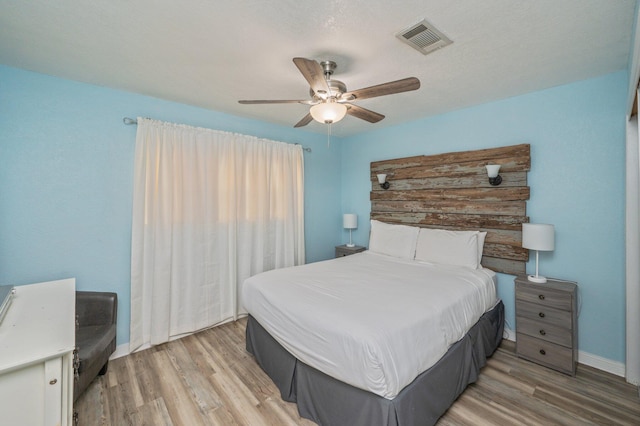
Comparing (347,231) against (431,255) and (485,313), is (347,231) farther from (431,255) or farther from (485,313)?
(485,313)

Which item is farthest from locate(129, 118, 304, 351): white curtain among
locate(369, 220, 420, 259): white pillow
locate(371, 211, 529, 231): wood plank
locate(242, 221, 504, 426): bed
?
locate(371, 211, 529, 231): wood plank

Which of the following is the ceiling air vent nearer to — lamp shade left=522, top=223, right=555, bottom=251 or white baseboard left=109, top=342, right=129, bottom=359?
lamp shade left=522, top=223, right=555, bottom=251

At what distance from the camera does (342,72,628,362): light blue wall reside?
2209 mm

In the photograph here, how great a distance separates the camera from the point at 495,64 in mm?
2088

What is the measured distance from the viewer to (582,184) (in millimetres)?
2363

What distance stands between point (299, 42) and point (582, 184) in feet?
9.00

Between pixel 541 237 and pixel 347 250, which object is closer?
pixel 541 237

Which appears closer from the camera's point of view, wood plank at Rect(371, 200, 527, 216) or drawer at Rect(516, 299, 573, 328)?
drawer at Rect(516, 299, 573, 328)

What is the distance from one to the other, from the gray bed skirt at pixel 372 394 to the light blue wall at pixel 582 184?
919mm

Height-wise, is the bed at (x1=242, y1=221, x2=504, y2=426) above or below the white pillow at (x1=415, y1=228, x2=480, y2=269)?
below

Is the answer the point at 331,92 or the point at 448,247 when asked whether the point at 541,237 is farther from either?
the point at 331,92

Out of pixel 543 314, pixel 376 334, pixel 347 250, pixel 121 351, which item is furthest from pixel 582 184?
pixel 121 351

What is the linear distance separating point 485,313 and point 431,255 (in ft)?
2.62

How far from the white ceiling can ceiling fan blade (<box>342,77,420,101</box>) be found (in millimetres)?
304
